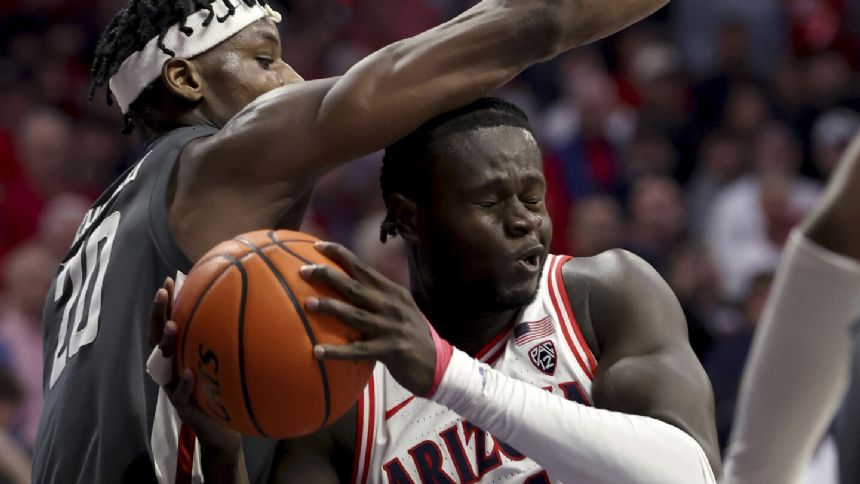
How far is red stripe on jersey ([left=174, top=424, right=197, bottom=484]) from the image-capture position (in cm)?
320

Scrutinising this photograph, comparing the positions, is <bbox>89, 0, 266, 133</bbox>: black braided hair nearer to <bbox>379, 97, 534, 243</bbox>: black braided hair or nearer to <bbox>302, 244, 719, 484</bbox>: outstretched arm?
<bbox>379, 97, 534, 243</bbox>: black braided hair

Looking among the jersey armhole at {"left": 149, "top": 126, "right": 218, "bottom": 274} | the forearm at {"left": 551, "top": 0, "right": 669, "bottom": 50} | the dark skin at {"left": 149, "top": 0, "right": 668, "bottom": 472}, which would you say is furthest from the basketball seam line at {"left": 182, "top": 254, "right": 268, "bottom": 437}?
the forearm at {"left": 551, "top": 0, "right": 669, "bottom": 50}

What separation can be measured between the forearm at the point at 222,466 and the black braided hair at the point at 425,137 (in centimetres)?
72

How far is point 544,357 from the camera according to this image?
10.7 ft

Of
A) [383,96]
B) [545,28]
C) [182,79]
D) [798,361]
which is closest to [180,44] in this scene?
[182,79]

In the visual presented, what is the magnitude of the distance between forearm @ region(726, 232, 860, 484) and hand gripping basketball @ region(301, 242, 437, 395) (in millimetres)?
875

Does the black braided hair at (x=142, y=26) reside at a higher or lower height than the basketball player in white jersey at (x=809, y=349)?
lower

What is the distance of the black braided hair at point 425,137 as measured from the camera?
3.27 metres

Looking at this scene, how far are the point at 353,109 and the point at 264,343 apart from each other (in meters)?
0.67

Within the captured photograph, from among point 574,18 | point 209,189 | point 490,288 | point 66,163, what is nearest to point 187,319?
point 209,189

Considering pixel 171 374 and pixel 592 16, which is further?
pixel 592 16

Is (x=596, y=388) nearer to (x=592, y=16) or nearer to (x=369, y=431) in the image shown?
(x=369, y=431)

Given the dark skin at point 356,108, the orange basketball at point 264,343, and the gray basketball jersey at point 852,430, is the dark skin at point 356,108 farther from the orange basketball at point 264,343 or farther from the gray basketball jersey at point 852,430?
the gray basketball jersey at point 852,430

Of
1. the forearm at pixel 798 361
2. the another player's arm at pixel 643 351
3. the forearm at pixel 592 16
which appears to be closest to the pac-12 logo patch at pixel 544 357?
the another player's arm at pixel 643 351
